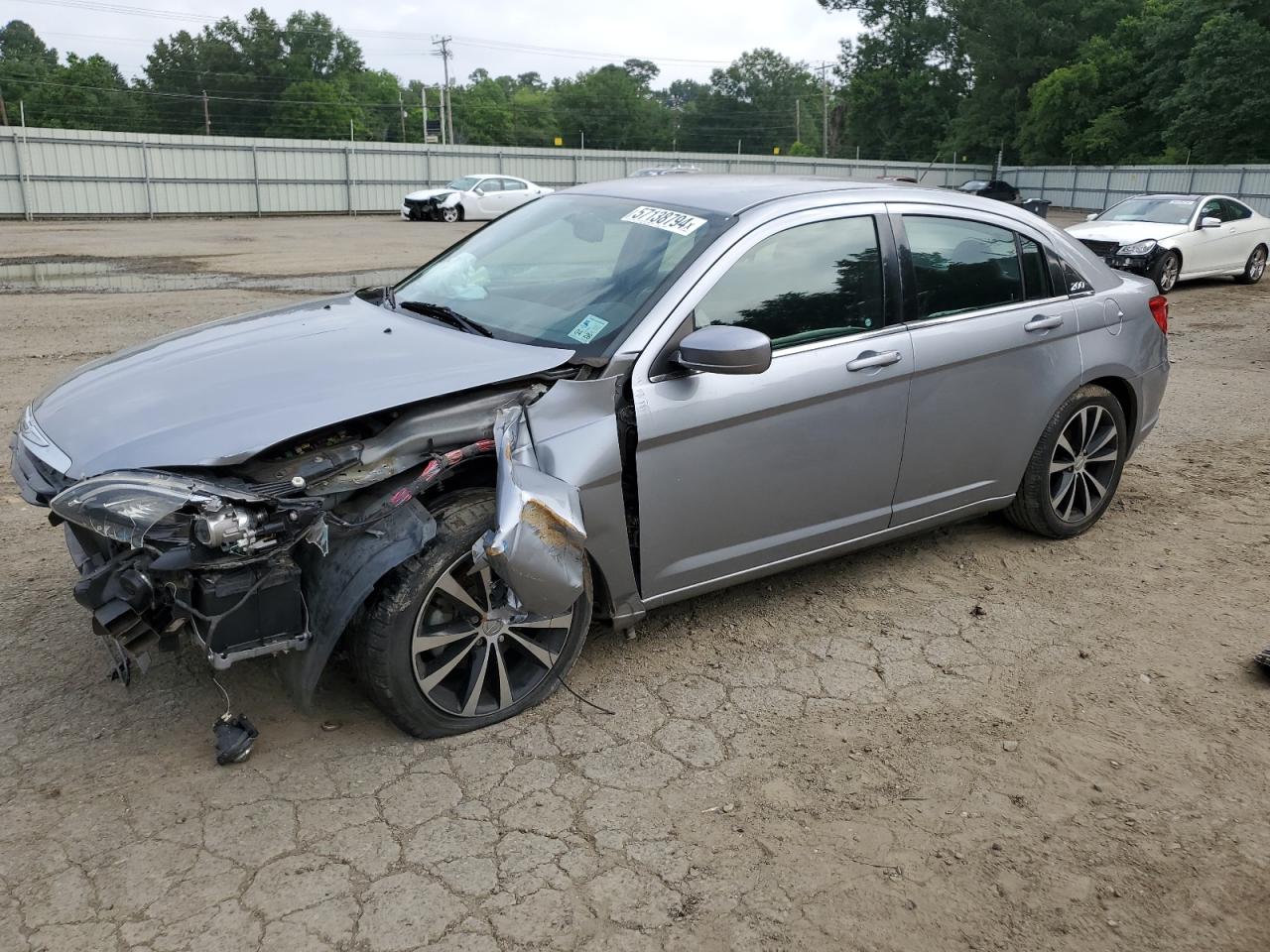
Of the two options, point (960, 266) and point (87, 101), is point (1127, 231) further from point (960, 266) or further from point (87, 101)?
point (87, 101)

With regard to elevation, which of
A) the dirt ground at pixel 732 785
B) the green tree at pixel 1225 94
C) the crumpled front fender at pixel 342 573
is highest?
the green tree at pixel 1225 94

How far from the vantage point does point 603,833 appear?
2.85 m

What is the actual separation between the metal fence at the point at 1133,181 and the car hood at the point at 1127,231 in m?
19.2

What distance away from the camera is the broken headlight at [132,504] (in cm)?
268

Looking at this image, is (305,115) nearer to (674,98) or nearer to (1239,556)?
(1239,556)

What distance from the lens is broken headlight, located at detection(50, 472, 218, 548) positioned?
8.80 feet

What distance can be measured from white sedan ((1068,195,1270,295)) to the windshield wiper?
40.1 ft

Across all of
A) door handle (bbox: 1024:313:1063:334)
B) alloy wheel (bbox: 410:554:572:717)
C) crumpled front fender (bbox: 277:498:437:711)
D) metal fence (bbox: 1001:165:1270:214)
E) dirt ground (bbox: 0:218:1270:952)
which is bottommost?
dirt ground (bbox: 0:218:1270:952)

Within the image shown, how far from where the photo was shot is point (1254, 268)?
1630cm

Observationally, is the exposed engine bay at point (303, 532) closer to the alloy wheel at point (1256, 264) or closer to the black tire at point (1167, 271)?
the black tire at point (1167, 271)

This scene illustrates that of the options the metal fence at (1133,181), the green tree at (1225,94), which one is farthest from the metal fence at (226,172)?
the green tree at (1225,94)

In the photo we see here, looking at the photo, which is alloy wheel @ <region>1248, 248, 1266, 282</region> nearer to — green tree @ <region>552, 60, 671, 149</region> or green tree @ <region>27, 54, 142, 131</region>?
green tree @ <region>27, 54, 142, 131</region>

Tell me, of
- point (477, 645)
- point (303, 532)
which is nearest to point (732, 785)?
point (477, 645)

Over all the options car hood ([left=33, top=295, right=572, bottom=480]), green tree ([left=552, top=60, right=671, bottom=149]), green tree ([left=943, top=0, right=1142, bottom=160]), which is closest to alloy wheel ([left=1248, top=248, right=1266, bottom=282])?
car hood ([left=33, top=295, right=572, bottom=480])
